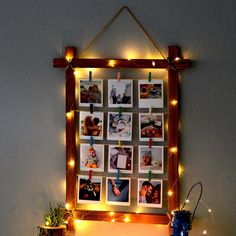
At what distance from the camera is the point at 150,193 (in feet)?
8.39

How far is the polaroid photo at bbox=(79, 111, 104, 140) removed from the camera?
8.57 feet

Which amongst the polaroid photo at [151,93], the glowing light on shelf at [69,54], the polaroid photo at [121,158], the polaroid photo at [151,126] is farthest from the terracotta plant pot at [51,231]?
the glowing light on shelf at [69,54]

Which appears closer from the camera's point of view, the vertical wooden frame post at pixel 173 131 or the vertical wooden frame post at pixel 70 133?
the vertical wooden frame post at pixel 173 131

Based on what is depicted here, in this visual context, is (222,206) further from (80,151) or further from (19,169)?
(19,169)

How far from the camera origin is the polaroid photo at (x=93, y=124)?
2611 mm

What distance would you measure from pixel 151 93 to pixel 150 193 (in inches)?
22.0

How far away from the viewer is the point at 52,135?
2.68m

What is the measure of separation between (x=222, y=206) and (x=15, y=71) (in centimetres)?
142

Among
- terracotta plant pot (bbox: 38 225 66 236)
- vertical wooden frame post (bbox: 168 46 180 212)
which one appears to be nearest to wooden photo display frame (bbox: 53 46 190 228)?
vertical wooden frame post (bbox: 168 46 180 212)

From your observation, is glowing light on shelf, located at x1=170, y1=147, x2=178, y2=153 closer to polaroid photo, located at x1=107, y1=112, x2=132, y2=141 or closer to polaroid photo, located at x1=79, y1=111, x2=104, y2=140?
polaroid photo, located at x1=107, y1=112, x2=132, y2=141

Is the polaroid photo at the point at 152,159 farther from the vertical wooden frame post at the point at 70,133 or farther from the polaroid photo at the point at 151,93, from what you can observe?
the vertical wooden frame post at the point at 70,133

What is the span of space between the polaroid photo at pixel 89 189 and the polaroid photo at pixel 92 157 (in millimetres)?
59

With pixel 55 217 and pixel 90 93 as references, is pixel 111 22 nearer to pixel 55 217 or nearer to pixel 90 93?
pixel 90 93

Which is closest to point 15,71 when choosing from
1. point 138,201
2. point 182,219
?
point 138,201
